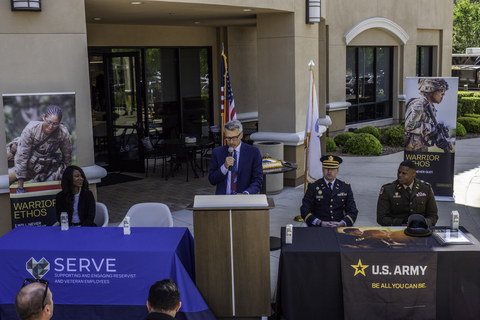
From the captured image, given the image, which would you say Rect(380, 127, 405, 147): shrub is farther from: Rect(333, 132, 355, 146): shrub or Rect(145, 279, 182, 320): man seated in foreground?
Rect(145, 279, 182, 320): man seated in foreground

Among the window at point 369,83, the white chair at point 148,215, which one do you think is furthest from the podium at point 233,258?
the window at point 369,83

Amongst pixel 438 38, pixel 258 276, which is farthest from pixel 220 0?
pixel 438 38

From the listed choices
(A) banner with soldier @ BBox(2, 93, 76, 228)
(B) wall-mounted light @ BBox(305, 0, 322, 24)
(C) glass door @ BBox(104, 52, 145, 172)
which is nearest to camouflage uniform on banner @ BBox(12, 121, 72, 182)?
(A) banner with soldier @ BBox(2, 93, 76, 228)

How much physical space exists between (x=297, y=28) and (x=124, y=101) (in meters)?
4.60

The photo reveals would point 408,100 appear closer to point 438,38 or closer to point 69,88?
point 69,88

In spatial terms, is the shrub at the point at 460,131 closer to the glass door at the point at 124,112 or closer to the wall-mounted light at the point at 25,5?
the glass door at the point at 124,112

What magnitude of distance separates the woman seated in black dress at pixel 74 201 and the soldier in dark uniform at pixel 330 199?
2626 millimetres

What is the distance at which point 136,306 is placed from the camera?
4.82m

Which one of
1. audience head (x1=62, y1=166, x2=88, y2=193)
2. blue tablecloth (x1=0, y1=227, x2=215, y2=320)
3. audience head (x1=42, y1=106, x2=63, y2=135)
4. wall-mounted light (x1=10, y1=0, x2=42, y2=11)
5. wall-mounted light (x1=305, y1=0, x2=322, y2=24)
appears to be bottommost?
blue tablecloth (x1=0, y1=227, x2=215, y2=320)

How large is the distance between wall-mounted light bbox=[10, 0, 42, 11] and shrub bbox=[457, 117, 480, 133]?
16125mm

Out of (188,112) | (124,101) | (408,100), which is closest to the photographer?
(408,100)

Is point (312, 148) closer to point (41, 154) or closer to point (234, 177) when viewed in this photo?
point (234, 177)

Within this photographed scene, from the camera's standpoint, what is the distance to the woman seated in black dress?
21.1 ft

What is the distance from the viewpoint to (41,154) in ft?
22.6
